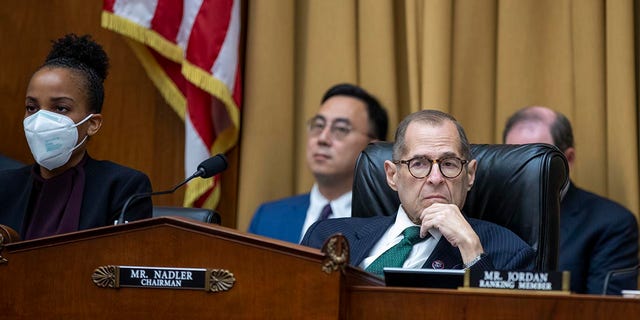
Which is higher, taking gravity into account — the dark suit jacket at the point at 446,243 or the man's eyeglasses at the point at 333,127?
the man's eyeglasses at the point at 333,127


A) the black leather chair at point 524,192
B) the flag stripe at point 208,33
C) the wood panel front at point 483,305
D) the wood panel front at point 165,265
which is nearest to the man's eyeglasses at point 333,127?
the flag stripe at point 208,33

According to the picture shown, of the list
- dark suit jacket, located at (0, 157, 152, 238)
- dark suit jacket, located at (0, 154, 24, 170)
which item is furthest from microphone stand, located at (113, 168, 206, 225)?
dark suit jacket, located at (0, 154, 24, 170)

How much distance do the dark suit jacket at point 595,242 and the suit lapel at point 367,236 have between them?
1192 mm

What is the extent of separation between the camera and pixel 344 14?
4.75 meters

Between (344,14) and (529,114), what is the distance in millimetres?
1022

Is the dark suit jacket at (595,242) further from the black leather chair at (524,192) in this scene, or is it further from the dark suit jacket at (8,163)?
the dark suit jacket at (8,163)

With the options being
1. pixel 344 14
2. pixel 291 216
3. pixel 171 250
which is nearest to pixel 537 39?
pixel 344 14

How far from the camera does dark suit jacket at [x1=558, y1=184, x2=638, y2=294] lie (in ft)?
13.0

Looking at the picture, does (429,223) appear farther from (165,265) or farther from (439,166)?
(165,265)

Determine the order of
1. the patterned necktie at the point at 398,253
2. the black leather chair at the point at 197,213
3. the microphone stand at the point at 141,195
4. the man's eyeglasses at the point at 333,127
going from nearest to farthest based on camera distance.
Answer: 1. the microphone stand at the point at 141,195
2. the patterned necktie at the point at 398,253
3. the black leather chair at the point at 197,213
4. the man's eyeglasses at the point at 333,127

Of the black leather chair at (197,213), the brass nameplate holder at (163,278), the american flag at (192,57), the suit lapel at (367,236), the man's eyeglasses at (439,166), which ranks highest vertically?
the american flag at (192,57)

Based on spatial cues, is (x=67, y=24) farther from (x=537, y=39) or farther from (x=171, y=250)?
(x=171, y=250)

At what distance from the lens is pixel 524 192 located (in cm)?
299

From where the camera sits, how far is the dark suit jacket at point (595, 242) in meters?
3.97
